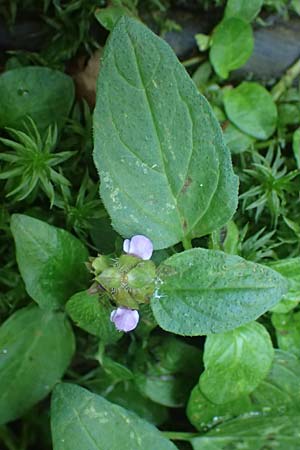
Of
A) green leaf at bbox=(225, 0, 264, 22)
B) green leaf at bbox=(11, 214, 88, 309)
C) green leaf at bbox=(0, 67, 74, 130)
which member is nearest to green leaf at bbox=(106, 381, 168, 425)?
green leaf at bbox=(11, 214, 88, 309)

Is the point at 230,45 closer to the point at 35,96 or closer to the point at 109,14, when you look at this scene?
the point at 109,14

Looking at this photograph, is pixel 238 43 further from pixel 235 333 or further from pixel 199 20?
pixel 235 333

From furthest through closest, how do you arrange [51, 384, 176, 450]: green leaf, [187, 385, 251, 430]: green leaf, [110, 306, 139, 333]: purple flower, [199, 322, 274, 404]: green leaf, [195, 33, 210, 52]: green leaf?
[195, 33, 210, 52]: green leaf → [187, 385, 251, 430]: green leaf → [199, 322, 274, 404]: green leaf → [51, 384, 176, 450]: green leaf → [110, 306, 139, 333]: purple flower

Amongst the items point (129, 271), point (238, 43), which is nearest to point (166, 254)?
point (129, 271)

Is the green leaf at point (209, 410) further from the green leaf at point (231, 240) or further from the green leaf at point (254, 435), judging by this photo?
the green leaf at point (231, 240)

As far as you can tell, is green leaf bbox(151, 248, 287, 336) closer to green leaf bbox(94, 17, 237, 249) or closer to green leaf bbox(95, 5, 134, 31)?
green leaf bbox(94, 17, 237, 249)

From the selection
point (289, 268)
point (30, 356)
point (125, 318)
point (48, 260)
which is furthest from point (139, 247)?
point (30, 356)

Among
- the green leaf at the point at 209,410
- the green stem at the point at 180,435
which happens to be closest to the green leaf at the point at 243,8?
the green leaf at the point at 209,410
